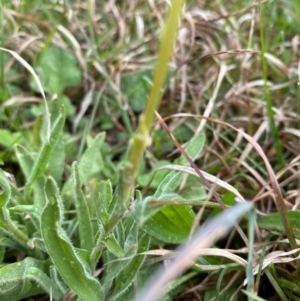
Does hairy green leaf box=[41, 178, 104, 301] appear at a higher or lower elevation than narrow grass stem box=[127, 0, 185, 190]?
lower

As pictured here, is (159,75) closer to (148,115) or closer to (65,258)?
(148,115)

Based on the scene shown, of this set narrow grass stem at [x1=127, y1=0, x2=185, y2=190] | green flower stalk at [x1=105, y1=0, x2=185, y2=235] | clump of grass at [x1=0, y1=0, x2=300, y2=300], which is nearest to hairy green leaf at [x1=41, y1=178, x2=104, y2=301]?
clump of grass at [x1=0, y1=0, x2=300, y2=300]

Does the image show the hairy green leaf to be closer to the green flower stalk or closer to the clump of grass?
the clump of grass

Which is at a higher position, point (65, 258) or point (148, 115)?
point (148, 115)

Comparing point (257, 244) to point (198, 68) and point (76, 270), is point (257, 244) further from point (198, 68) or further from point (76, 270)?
point (198, 68)

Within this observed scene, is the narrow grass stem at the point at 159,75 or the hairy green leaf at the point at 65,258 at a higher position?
the narrow grass stem at the point at 159,75

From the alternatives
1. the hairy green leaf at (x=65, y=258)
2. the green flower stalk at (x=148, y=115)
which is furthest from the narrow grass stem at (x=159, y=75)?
the hairy green leaf at (x=65, y=258)

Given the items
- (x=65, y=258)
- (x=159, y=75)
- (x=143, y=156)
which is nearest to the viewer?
(x=159, y=75)

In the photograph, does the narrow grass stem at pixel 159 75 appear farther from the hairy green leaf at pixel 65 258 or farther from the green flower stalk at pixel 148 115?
the hairy green leaf at pixel 65 258

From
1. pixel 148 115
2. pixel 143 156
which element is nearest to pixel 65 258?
pixel 148 115

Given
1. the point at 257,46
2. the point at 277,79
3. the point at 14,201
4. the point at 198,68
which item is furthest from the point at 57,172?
the point at 257,46

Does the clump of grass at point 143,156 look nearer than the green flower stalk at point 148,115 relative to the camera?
No
